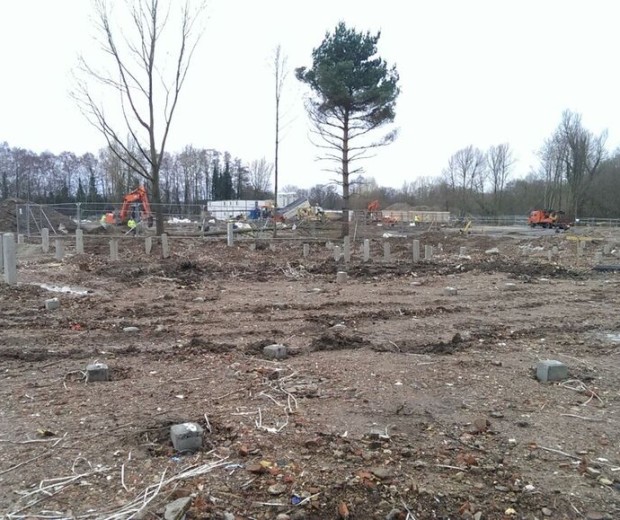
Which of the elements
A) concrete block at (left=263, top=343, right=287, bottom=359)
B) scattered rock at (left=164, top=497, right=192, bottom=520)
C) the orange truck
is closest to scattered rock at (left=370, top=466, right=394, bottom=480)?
scattered rock at (left=164, top=497, right=192, bottom=520)

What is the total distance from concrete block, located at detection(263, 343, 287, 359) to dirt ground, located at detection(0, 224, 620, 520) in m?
0.12

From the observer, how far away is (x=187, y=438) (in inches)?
138

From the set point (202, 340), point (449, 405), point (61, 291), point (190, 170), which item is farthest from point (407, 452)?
point (190, 170)

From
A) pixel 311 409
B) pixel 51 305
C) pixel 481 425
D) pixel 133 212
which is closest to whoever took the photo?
pixel 481 425

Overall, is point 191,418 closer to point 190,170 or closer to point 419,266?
point 419,266

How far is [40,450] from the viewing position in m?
3.55

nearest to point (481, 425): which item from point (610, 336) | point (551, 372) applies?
point (551, 372)

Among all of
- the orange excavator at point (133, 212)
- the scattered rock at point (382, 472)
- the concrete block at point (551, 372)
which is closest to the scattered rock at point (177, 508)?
the scattered rock at point (382, 472)

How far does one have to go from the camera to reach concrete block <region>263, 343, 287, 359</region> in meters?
5.91

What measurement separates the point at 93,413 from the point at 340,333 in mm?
3733

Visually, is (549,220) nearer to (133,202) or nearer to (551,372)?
(133,202)

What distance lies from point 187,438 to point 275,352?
2.45m

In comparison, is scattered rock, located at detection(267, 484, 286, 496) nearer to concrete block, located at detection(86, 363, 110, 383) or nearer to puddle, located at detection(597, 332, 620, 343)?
concrete block, located at detection(86, 363, 110, 383)

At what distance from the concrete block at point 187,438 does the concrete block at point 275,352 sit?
7.65 feet
